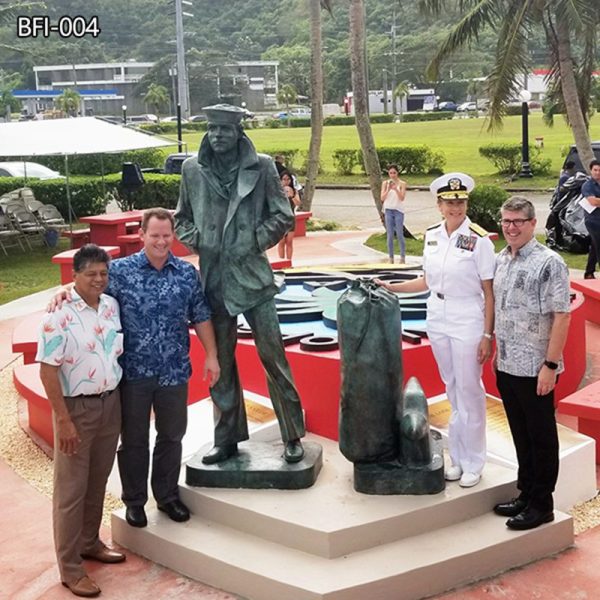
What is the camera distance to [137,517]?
15.5 feet

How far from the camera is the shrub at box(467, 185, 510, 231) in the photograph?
14555 millimetres

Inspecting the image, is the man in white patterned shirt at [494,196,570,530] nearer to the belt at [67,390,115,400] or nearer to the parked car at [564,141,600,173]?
the belt at [67,390,115,400]

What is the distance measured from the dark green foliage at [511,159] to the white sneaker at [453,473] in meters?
24.4

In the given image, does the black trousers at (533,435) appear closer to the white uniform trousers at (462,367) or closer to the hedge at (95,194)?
the white uniform trousers at (462,367)

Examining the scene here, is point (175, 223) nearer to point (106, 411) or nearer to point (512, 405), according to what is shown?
point (106, 411)

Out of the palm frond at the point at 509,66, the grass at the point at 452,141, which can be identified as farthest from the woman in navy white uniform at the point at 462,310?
the grass at the point at 452,141

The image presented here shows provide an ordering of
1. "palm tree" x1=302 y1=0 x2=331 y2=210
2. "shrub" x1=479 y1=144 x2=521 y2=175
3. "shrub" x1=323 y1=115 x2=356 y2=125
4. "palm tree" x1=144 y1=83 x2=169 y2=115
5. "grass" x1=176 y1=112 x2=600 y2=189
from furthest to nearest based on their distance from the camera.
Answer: "palm tree" x1=144 y1=83 x2=169 y2=115, "shrub" x1=323 y1=115 x2=356 y2=125, "grass" x1=176 y1=112 x2=600 y2=189, "shrub" x1=479 y1=144 x2=521 y2=175, "palm tree" x1=302 y1=0 x2=331 y2=210

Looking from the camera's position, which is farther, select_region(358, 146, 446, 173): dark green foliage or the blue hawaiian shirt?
select_region(358, 146, 446, 173): dark green foliage

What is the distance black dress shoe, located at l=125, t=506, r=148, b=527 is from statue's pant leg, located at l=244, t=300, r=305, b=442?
0.82 metres

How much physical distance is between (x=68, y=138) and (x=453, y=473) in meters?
11.7

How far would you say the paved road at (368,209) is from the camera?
19.4m

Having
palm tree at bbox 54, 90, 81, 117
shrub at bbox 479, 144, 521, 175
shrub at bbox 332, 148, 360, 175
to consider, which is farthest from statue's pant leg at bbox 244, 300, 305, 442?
palm tree at bbox 54, 90, 81, 117

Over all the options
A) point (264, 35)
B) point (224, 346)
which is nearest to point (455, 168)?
point (224, 346)

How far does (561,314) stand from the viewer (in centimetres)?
422
